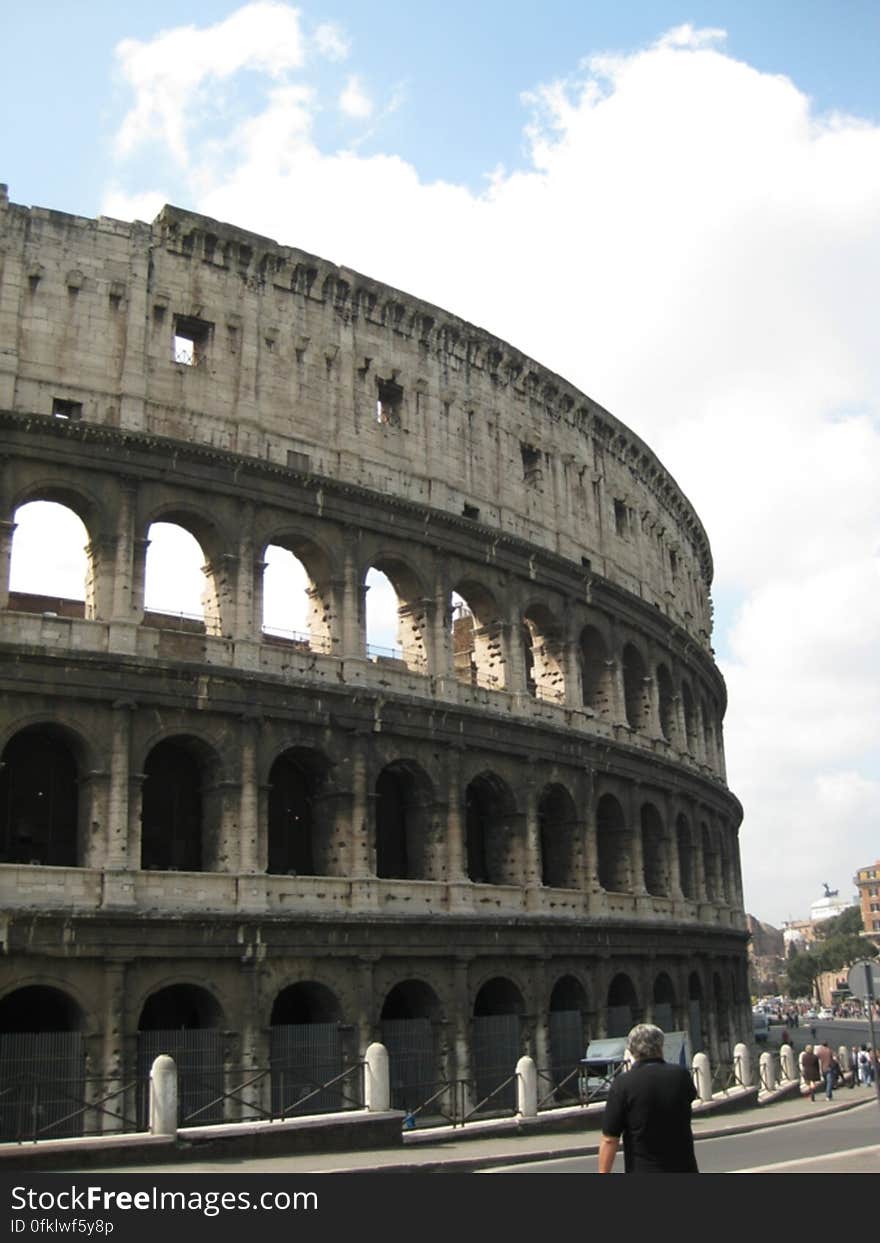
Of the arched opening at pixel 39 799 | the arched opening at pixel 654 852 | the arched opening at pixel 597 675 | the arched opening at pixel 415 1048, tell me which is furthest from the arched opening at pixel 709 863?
the arched opening at pixel 39 799

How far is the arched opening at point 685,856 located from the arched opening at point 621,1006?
5414mm

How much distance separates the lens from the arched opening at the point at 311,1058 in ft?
69.3

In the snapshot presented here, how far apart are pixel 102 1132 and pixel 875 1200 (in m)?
13.8

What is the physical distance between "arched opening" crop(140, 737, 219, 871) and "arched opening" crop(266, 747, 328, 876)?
1.37 meters

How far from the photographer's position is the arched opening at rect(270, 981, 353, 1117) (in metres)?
21.1

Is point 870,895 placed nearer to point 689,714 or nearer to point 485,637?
point 689,714

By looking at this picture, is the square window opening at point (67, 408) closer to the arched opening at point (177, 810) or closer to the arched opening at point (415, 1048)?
the arched opening at point (177, 810)

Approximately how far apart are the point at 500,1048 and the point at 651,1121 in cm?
1933

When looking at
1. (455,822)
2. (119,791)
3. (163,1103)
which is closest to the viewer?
(163,1103)

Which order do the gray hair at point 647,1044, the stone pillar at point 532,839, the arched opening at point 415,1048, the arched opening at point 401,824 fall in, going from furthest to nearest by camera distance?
1. the stone pillar at point 532,839
2. the arched opening at point 401,824
3. the arched opening at point 415,1048
4. the gray hair at point 647,1044

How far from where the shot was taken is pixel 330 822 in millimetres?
23328

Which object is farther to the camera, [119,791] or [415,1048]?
[415,1048]

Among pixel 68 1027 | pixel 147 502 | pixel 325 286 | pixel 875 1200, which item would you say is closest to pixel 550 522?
pixel 325 286

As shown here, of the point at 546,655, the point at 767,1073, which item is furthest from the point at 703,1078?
the point at 546,655
